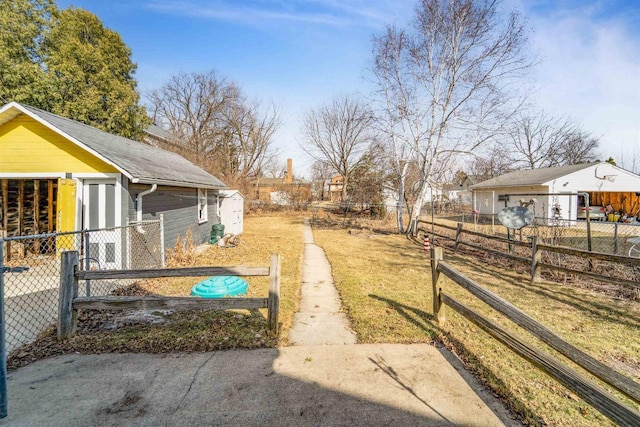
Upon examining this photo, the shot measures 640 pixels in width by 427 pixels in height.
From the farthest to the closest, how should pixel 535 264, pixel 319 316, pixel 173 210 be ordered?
pixel 173 210 → pixel 535 264 → pixel 319 316

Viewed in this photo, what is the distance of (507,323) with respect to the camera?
464 cm

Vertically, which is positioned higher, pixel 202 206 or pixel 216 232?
pixel 202 206

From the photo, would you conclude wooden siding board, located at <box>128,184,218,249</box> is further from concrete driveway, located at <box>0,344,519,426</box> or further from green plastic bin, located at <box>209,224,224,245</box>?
concrete driveway, located at <box>0,344,519,426</box>

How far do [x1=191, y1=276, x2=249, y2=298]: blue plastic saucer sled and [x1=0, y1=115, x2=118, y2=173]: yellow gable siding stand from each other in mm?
4306

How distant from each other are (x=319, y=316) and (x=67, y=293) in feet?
11.4

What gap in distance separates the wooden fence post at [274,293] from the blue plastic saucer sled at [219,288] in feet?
5.70

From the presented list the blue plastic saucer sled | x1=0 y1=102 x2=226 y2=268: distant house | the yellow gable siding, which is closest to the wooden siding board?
x1=0 y1=102 x2=226 y2=268: distant house

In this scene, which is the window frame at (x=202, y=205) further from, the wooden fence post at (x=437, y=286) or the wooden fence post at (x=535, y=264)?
the wooden fence post at (x=535, y=264)

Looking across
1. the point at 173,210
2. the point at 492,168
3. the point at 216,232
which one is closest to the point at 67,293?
the point at 173,210

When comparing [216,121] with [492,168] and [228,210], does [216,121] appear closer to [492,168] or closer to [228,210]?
[228,210]

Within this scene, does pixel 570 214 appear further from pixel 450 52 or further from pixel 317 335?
pixel 317 335

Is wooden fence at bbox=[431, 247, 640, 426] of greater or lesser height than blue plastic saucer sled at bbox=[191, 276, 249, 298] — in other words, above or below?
above

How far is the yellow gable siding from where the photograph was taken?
7301mm

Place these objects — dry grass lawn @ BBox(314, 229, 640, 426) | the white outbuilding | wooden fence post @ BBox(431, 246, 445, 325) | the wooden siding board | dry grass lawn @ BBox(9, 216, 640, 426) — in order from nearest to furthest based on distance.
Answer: dry grass lawn @ BBox(314, 229, 640, 426) < dry grass lawn @ BBox(9, 216, 640, 426) < wooden fence post @ BBox(431, 246, 445, 325) < the wooden siding board < the white outbuilding
